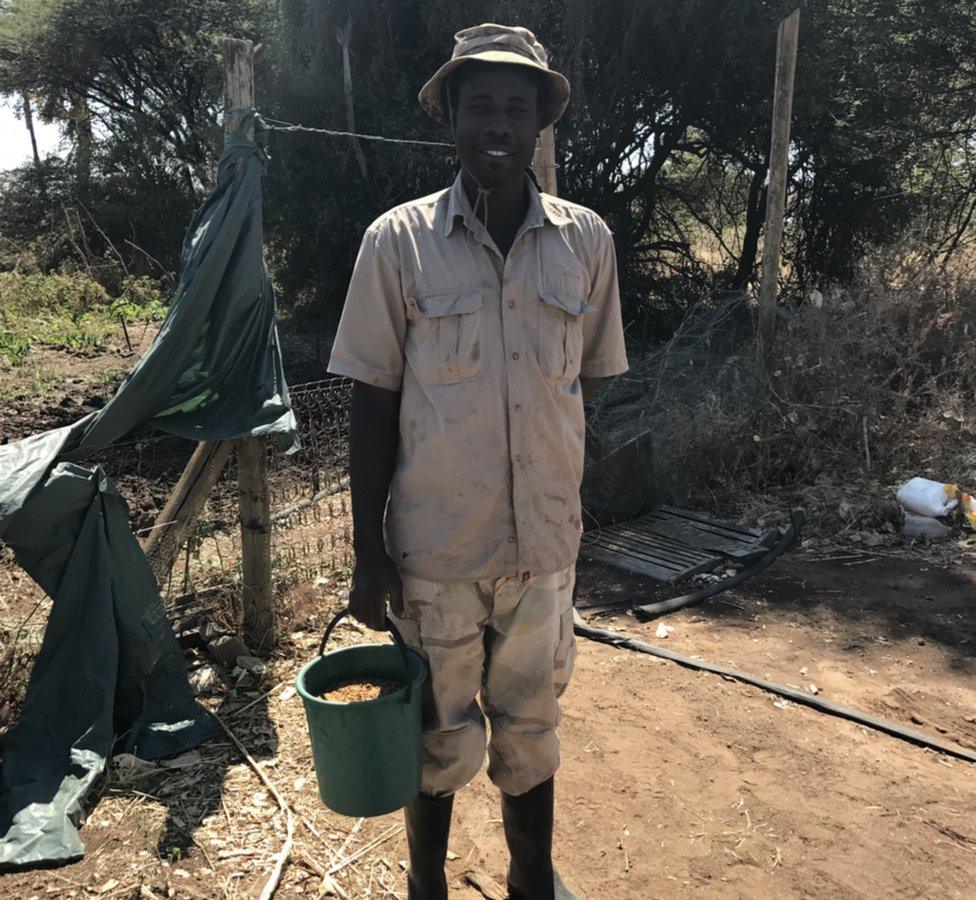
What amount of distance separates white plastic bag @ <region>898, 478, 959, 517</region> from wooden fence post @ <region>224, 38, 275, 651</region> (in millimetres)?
4061

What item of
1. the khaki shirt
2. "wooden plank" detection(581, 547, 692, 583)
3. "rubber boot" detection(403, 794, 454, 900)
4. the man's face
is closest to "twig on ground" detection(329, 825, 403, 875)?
"rubber boot" detection(403, 794, 454, 900)

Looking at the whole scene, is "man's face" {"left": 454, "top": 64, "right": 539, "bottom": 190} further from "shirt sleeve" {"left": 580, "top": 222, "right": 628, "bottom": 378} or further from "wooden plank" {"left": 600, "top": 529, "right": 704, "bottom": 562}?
"wooden plank" {"left": 600, "top": 529, "right": 704, "bottom": 562}

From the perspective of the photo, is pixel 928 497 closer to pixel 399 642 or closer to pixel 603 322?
pixel 603 322

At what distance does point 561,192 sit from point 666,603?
768cm

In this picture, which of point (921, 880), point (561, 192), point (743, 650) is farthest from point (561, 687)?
point (561, 192)

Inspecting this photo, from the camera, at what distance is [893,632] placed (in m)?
4.19

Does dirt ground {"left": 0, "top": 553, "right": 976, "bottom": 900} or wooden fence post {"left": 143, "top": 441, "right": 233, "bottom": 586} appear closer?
dirt ground {"left": 0, "top": 553, "right": 976, "bottom": 900}

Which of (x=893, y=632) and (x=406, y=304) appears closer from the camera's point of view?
(x=406, y=304)

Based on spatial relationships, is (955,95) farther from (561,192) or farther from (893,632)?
(893,632)

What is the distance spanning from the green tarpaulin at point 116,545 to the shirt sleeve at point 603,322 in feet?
5.85

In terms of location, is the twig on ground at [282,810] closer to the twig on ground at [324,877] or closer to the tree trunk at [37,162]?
the twig on ground at [324,877]

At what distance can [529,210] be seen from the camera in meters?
1.93

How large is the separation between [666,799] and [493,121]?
224 cm

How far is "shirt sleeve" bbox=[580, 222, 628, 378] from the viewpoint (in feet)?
6.70
